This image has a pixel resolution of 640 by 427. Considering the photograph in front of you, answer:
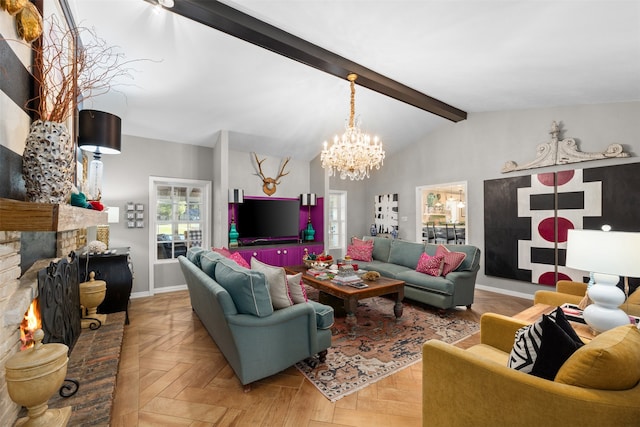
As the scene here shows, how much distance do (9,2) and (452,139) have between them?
5896 millimetres

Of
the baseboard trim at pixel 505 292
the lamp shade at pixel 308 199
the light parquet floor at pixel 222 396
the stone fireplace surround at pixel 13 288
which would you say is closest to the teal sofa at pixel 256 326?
the light parquet floor at pixel 222 396

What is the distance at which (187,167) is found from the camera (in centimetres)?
502

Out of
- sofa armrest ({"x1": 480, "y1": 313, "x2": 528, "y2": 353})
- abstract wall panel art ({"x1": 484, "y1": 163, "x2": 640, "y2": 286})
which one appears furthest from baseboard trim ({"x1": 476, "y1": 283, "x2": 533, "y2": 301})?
sofa armrest ({"x1": 480, "y1": 313, "x2": 528, "y2": 353})

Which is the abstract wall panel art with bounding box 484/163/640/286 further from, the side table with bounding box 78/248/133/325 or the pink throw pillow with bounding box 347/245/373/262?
the side table with bounding box 78/248/133/325

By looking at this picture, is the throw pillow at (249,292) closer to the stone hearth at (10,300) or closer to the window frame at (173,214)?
the stone hearth at (10,300)

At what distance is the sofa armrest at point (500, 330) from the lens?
1.78 meters

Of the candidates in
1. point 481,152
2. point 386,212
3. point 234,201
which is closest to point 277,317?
point 234,201

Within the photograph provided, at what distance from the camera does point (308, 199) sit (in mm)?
6137

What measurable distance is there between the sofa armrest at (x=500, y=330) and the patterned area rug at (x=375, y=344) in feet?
2.75

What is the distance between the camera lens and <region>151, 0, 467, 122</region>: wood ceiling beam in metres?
2.47

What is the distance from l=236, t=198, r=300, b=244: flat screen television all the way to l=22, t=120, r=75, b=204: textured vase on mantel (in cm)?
406

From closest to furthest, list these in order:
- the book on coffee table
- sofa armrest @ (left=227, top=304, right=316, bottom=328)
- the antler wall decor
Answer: sofa armrest @ (left=227, top=304, right=316, bottom=328) → the book on coffee table → the antler wall decor

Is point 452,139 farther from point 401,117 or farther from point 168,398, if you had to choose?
point 168,398

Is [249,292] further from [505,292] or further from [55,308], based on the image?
[505,292]
